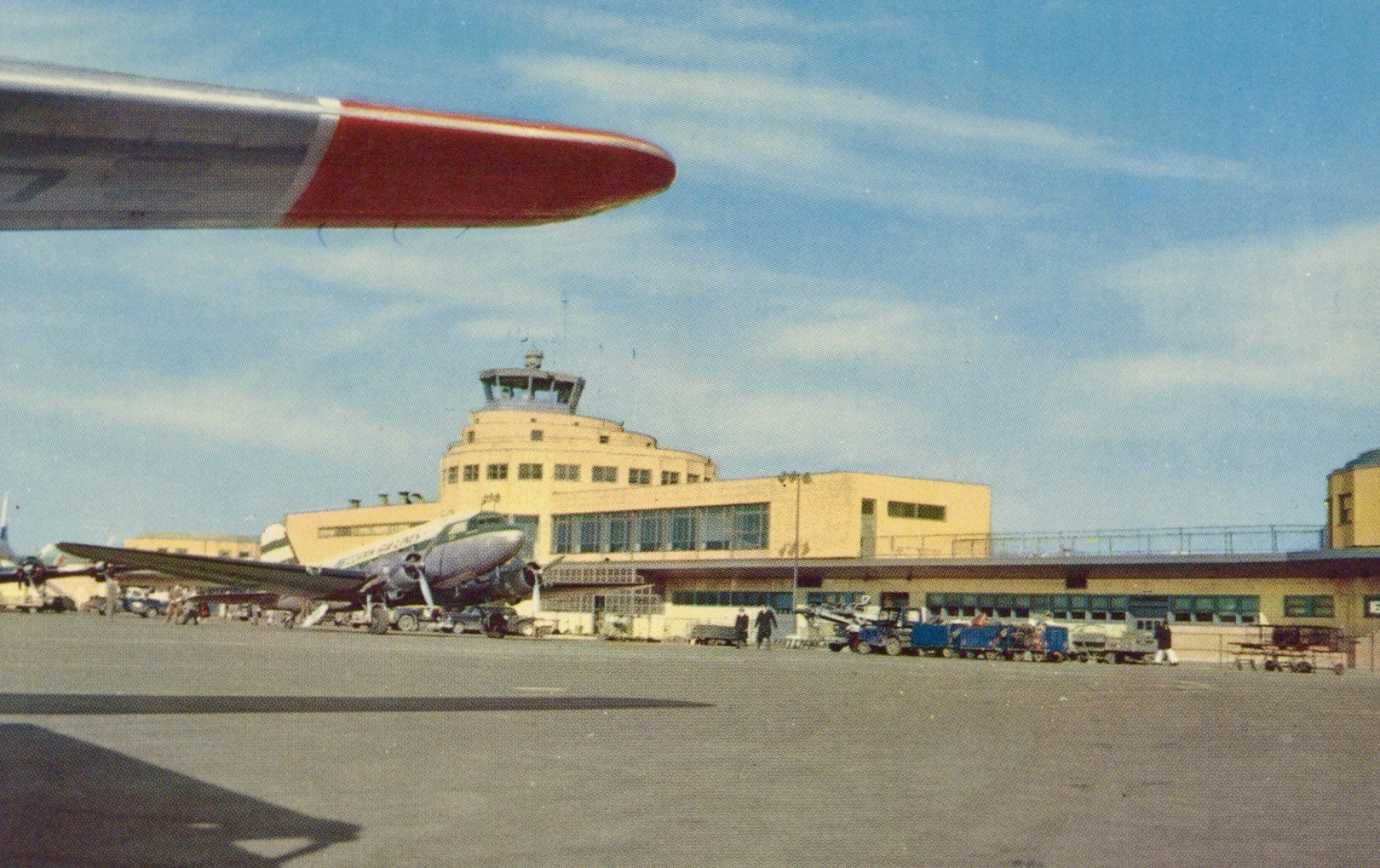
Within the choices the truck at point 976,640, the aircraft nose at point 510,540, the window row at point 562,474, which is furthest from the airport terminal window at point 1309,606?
the window row at point 562,474

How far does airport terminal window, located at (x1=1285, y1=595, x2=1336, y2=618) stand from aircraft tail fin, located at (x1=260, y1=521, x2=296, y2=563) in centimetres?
5334

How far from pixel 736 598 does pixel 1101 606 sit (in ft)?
85.6

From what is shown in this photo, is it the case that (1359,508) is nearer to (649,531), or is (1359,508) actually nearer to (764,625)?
(764,625)

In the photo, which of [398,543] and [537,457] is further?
[537,457]

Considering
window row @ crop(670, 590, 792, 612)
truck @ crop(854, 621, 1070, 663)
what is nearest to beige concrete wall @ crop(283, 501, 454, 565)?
window row @ crop(670, 590, 792, 612)

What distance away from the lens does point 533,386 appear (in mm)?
96812

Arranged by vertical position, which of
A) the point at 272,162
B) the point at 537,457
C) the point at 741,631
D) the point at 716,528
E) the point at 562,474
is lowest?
the point at 741,631

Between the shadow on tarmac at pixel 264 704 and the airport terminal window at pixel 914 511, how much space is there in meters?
59.3

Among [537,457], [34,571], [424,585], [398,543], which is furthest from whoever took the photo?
[537,457]

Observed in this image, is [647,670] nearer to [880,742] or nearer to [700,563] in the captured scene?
[880,742]

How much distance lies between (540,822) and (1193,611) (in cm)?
5631

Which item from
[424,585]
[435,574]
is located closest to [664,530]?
[435,574]

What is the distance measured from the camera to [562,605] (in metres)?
84.0

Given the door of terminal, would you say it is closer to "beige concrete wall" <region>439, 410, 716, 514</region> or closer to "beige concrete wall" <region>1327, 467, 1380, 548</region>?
"beige concrete wall" <region>439, 410, 716, 514</region>
